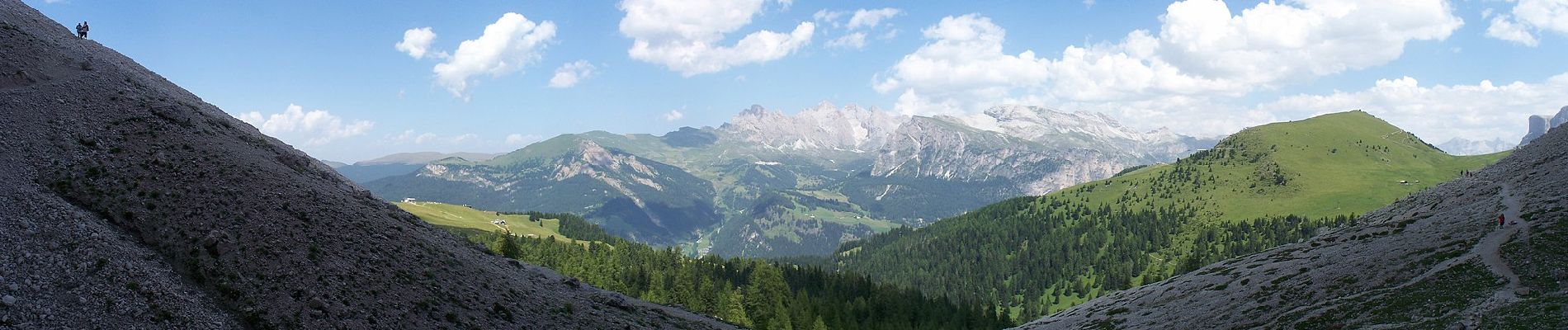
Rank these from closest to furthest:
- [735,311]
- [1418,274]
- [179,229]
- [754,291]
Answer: [179,229], [1418,274], [735,311], [754,291]

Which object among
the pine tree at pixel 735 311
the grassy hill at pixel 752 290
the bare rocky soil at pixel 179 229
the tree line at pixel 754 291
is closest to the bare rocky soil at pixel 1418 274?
the tree line at pixel 754 291

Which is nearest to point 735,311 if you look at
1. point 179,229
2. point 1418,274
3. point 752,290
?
point 752,290

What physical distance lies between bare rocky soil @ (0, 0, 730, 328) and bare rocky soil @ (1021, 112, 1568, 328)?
50.4m

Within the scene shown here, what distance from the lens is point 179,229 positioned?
3641 centimetres

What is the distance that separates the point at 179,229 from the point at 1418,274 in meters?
75.0

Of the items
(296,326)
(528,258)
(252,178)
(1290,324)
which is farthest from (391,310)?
(528,258)

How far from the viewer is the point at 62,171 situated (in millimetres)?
37250

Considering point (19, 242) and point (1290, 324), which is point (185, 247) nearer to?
point (19, 242)

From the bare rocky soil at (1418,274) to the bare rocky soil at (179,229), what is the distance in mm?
50447

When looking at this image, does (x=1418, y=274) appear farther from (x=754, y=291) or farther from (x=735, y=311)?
(x=754, y=291)

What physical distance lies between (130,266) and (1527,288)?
227ft

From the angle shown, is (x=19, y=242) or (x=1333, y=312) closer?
(x=19, y=242)

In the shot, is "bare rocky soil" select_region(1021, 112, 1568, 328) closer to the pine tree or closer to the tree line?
the tree line

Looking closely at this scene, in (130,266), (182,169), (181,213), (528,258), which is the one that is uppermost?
(182,169)
